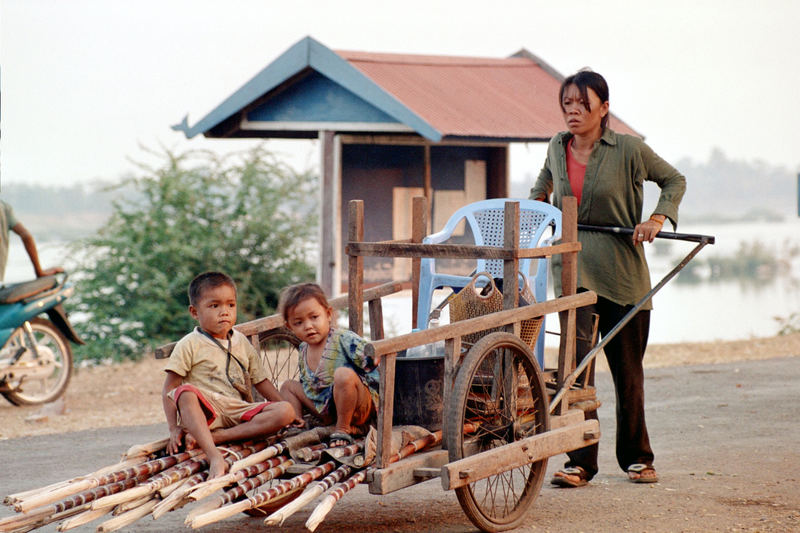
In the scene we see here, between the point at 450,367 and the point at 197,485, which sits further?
the point at 450,367

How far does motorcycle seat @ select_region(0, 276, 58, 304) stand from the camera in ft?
31.6

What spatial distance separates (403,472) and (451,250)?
116 cm

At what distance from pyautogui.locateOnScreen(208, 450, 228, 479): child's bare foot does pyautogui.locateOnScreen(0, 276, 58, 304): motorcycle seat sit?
5963 mm

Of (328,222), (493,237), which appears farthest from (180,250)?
(493,237)

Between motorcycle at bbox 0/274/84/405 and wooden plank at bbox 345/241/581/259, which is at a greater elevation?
wooden plank at bbox 345/241/581/259

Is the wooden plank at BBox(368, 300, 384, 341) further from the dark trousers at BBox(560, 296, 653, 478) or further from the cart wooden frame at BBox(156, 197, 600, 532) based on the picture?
the dark trousers at BBox(560, 296, 653, 478)

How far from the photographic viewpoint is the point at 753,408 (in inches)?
341

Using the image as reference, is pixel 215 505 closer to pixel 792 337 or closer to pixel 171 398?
pixel 171 398

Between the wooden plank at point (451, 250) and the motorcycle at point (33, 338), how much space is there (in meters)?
5.36

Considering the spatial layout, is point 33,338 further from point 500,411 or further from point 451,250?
point 500,411

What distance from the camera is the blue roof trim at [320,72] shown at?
A: 36.9 feet

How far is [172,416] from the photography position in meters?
4.55

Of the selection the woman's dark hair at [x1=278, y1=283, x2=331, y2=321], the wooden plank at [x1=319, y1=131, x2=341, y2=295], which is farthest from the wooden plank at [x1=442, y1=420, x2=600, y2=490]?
the wooden plank at [x1=319, y1=131, x2=341, y2=295]

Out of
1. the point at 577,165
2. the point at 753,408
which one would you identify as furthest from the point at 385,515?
the point at 753,408
